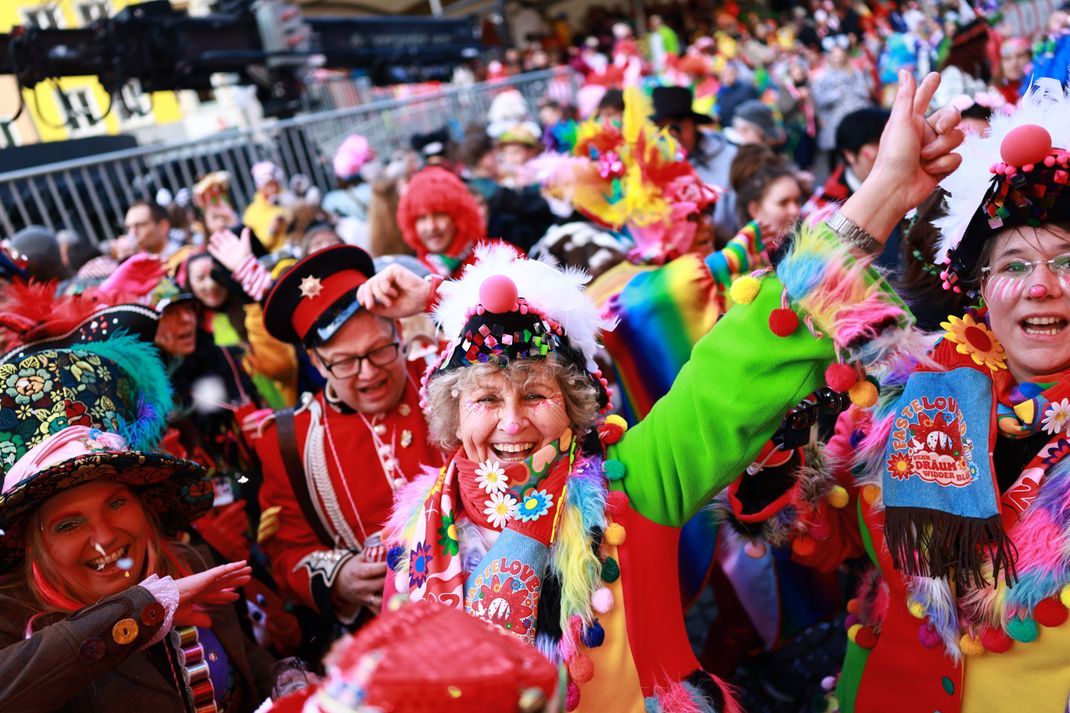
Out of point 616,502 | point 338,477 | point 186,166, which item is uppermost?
point 186,166

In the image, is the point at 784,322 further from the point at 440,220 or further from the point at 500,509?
the point at 440,220

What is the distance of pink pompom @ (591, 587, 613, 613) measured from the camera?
5.90ft

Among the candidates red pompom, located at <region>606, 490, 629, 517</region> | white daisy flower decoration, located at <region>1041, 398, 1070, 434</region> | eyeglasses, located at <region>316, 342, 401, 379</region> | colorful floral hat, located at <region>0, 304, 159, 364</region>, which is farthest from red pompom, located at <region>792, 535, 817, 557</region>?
colorful floral hat, located at <region>0, 304, 159, 364</region>

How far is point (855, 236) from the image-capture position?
58.2 inches

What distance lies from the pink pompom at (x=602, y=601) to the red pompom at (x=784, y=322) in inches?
27.3

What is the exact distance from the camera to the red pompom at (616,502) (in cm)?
186

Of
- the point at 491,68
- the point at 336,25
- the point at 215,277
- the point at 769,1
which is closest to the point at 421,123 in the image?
the point at 336,25

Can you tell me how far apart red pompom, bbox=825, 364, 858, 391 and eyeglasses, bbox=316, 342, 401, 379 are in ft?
5.38

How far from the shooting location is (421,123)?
1151 centimetres

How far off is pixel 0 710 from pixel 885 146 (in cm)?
204

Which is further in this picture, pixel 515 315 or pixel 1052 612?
pixel 515 315

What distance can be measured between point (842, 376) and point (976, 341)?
1.67ft

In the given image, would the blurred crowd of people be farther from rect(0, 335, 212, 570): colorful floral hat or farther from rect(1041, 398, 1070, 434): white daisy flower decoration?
rect(1041, 398, 1070, 434): white daisy flower decoration

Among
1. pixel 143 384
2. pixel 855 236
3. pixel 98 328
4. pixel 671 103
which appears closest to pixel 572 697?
pixel 855 236
